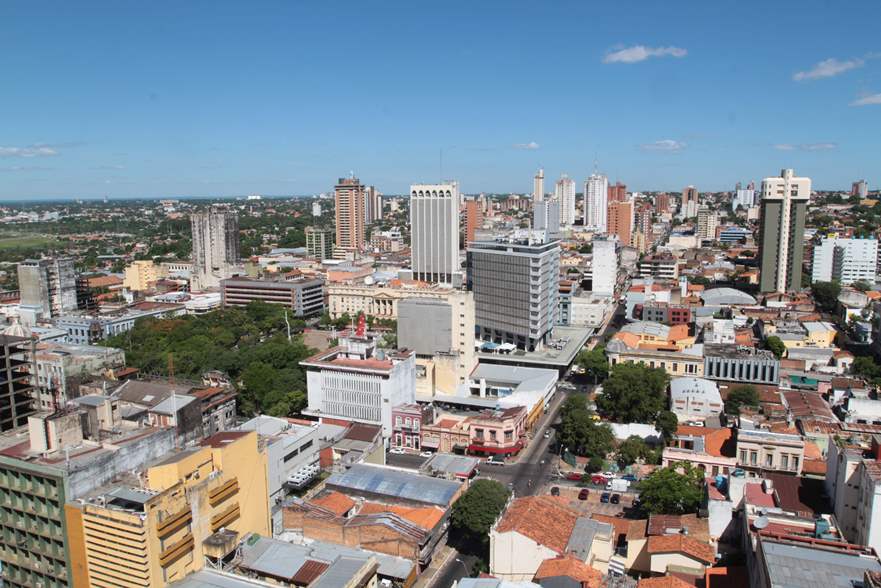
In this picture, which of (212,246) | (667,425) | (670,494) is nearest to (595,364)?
(667,425)

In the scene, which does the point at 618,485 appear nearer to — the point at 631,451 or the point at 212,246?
the point at 631,451

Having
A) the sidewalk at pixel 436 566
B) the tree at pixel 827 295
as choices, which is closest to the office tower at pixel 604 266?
the tree at pixel 827 295

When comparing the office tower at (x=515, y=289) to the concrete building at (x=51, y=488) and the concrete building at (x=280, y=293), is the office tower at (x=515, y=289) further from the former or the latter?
the concrete building at (x=51, y=488)

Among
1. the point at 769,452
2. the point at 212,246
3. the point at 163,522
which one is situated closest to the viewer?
the point at 163,522

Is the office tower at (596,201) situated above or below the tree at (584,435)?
above

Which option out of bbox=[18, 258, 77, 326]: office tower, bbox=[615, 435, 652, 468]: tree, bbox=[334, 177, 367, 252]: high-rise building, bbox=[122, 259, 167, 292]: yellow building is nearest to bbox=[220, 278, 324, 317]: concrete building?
bbox=[18, 258, 77, 326]: office tower

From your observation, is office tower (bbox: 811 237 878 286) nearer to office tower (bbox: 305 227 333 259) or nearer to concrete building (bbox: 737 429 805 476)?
concrete building (bbox: 737 429 805 476)
